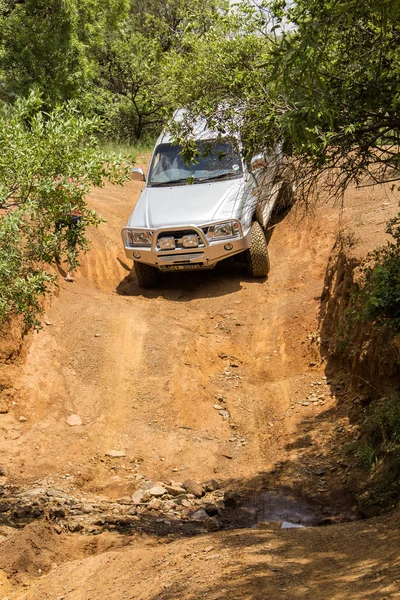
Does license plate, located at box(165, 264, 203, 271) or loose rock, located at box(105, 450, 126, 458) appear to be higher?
license plate, located at box(165, 264, 203, 271)

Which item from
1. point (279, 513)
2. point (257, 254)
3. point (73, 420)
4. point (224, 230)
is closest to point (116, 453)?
point (73, 420)

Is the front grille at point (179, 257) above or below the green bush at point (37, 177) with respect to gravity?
below

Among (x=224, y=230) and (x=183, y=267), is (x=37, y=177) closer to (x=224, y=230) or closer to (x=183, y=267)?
(x=224, y=230)

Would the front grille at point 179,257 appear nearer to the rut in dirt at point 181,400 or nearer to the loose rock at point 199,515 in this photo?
the rut in dirt at point 181,400

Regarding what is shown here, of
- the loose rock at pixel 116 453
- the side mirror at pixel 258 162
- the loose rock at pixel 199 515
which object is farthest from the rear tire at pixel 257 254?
the loose rock at pixel 199 515

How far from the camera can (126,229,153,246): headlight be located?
11.5m

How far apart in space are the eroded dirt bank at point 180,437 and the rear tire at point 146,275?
353 millimetres

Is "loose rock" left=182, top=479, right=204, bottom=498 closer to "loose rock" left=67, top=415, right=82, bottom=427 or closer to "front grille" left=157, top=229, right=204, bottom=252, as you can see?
"loose rock" left=67, top=415, right=82, bottom=427

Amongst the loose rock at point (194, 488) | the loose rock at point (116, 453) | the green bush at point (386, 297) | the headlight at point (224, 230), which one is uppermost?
the headlight at point (224, 230)

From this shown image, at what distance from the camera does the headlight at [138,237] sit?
11547 millimetres

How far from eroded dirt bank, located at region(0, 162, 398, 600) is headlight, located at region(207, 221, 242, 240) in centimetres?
109

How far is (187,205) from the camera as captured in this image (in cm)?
1165

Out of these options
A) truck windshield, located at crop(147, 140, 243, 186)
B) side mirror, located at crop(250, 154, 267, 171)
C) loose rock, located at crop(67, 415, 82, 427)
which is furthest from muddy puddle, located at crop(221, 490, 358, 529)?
truck windshield, located at crop(147, 140, 243, 186)

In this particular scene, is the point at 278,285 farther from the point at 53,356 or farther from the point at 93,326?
the point at 53,356
